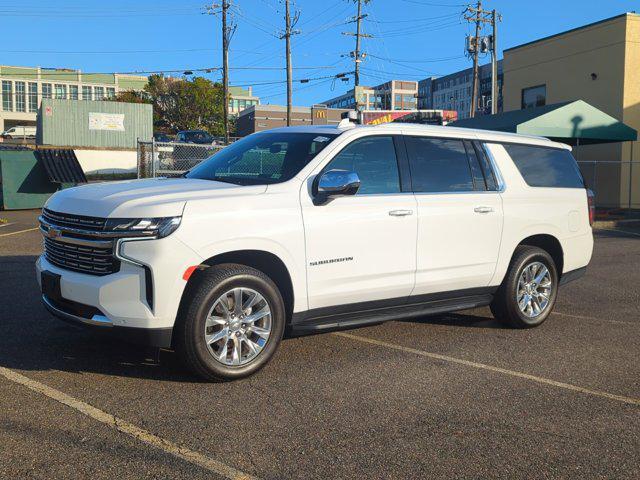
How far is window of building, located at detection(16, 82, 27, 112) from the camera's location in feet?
303

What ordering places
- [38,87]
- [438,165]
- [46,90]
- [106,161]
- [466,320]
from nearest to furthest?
[438,165] → [466,320] → [106,161] → [38,87] → [46,90]

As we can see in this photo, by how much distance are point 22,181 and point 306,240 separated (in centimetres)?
1546

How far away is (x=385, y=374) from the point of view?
515 cm

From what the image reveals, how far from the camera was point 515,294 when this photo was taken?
6.59m

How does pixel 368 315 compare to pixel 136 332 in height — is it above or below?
below

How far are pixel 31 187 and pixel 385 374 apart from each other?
15.9 m

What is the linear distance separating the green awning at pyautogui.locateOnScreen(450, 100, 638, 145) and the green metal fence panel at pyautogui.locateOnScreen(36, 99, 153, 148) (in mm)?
29847

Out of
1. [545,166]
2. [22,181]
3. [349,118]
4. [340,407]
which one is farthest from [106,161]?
[340,407]

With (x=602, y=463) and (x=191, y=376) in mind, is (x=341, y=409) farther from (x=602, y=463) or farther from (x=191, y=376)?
(x=602, y=463)

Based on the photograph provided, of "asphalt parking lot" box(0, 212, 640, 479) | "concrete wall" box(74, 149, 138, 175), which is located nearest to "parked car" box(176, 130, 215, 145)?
"concrete wall" box(74, 149, 138, 175)

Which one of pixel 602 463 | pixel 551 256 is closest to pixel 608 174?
pixel 551 256

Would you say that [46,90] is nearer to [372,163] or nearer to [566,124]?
[566,124]

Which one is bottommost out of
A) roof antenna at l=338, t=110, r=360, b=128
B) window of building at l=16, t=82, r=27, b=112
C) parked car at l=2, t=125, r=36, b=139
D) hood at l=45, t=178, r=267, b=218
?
hood at l=45, t=178, r=267, b=218

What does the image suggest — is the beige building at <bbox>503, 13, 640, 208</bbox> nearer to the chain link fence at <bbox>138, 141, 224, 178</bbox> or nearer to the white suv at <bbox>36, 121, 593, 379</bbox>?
the chain link fence at <bbox>138, 141, 224, 178</bbox>
